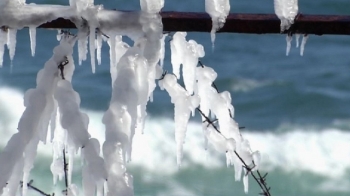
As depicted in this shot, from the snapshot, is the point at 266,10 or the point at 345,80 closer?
the point at 345,80

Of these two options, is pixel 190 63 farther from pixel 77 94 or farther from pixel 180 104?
pixel 77 94

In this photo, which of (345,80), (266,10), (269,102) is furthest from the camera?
(266,10)

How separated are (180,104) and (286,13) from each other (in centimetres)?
54

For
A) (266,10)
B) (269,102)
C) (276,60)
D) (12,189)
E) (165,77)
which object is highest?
(266,10)

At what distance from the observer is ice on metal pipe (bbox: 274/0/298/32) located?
1472 mm

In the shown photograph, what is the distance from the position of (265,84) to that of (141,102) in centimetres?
637

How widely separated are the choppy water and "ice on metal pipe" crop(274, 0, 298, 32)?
13.2ft

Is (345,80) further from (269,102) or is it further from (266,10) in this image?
(266,10)

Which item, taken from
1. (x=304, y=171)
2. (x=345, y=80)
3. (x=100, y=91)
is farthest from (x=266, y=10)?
(x=304, y=171)

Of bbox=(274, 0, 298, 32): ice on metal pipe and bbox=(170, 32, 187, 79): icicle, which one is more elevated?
bbox=(170, 32, 187, 79): icicle

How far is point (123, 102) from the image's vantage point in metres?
1.50

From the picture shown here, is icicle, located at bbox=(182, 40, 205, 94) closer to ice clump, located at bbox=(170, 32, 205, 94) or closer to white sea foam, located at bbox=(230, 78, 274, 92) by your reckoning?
ice clump, located at bbox=(170, 32, 205, 94)

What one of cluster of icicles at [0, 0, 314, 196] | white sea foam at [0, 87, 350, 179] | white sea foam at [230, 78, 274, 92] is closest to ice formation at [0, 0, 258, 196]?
cluster of icicles at [0, 0, 314, 196]

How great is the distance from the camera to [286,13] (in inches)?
58.0
